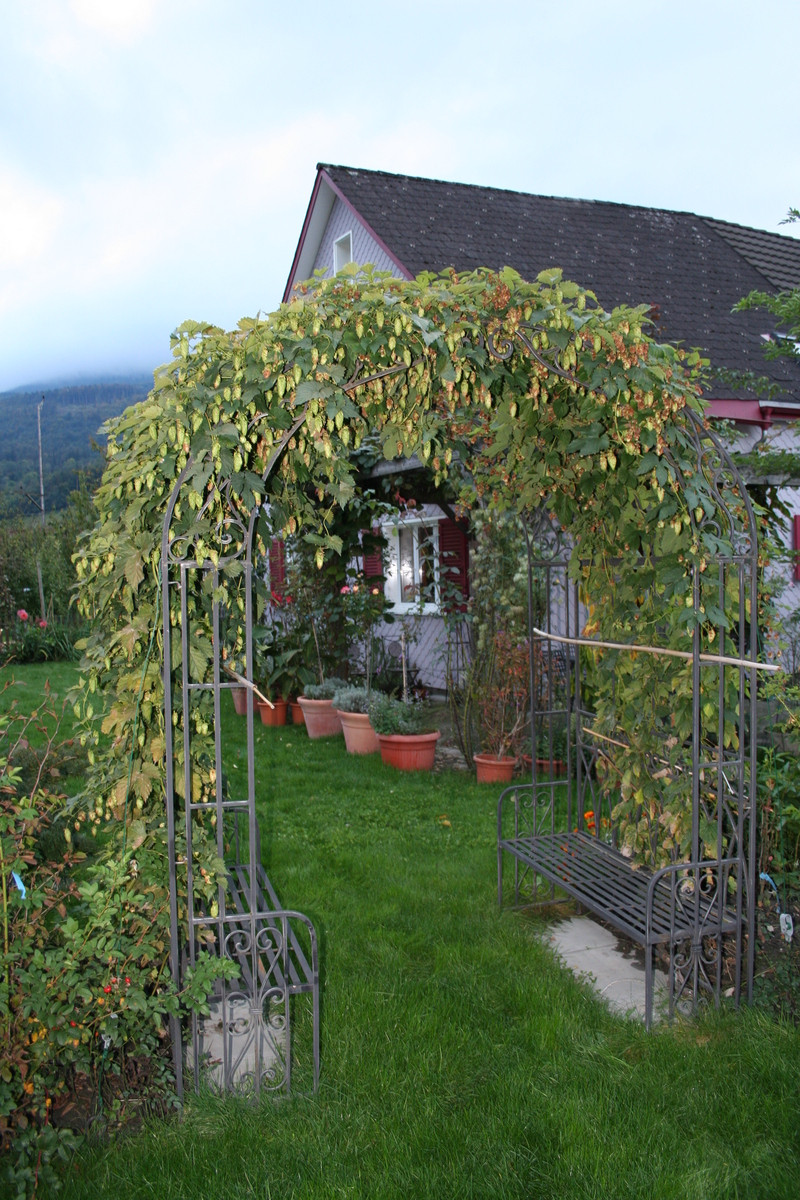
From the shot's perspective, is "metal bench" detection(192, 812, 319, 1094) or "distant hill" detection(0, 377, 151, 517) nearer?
"metal bench" detection(192, 812, 319, 1094)

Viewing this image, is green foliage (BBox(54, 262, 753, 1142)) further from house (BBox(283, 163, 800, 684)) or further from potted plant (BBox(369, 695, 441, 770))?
house (BBox(283, 163, 800, 684))

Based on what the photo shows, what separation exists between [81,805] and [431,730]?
4418 millimetres

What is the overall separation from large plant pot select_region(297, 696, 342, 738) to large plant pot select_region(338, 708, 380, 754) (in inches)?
23.5

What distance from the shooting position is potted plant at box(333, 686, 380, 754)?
24.1 ft

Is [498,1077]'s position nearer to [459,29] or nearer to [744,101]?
[459,29]

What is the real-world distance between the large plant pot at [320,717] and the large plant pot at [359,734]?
1.96 feet

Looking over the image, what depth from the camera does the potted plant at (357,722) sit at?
7359mm

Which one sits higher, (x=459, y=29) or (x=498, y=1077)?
(x=459, y=29)

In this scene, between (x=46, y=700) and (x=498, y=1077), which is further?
(x=46, y=700)

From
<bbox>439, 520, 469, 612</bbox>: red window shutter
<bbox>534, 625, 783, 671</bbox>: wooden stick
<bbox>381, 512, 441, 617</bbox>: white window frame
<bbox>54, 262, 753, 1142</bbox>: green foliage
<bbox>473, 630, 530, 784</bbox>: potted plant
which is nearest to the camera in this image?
<bbox>54, 262, 753, 1142</bbox>: green foliage

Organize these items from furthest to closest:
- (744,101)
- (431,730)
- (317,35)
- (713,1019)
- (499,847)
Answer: (744,101)
(317,35)
(431,730)
(499,847)
(713,1019)

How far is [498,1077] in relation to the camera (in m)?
2.61

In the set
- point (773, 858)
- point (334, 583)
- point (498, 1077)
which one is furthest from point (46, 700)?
point (334, 583)

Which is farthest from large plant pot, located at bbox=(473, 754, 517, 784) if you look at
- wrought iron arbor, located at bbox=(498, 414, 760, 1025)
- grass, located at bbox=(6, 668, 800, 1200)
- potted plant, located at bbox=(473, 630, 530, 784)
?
wrought iron arbor, located at bbox=(498, 414, 760, 1025)
